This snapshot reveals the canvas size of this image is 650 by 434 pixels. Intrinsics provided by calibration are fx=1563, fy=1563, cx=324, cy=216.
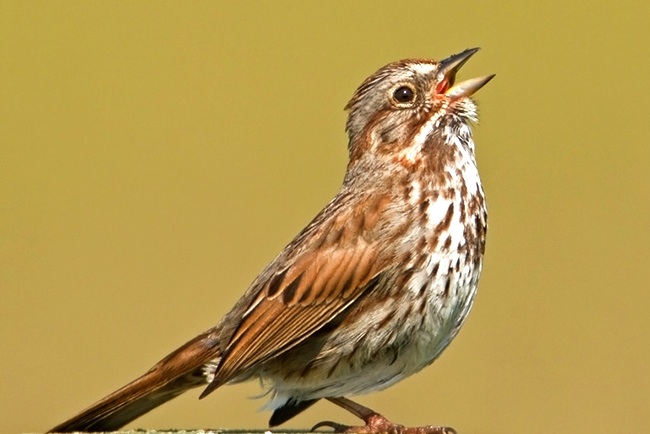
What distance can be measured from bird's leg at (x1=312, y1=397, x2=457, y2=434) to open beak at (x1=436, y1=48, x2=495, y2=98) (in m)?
1.72

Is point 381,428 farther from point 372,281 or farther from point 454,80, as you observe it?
point 454,80

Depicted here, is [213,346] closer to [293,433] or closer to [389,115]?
[293,433]

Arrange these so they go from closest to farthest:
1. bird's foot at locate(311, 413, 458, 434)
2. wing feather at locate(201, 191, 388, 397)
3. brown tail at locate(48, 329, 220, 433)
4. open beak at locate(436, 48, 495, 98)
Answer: bird's foot at locate(311, 413, 458, 434) < wing feather at locate(201, 191, 388, 397) < brown tail at locate(48, 329, 220, 433) < open beak at locate(436, 48, 495, 98)

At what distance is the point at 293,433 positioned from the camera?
7836 millimetres

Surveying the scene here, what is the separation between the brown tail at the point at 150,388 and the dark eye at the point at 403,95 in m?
1.59

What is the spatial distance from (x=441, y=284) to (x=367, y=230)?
515mm

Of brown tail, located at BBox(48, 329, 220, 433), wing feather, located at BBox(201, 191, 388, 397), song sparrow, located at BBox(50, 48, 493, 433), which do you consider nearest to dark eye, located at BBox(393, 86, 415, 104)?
song sparrow, located at BBox(50, 48, 493, 433)

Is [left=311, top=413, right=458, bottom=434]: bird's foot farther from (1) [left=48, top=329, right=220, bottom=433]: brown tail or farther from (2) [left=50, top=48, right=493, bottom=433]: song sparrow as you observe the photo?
(1) [left=48, top=329, right=220, bottom=433]: brown tail

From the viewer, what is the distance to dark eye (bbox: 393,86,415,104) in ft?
27.0

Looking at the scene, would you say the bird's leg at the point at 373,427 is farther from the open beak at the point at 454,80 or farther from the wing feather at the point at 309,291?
the open beak at the point at 454,80

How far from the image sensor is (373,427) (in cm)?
795

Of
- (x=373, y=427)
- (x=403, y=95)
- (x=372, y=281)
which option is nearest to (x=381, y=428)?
(x=373, y=427)

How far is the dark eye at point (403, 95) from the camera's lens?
8.23 metres

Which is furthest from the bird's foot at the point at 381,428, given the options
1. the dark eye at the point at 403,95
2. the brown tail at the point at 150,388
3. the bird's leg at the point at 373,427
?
the dark eye at the point at 403,95
